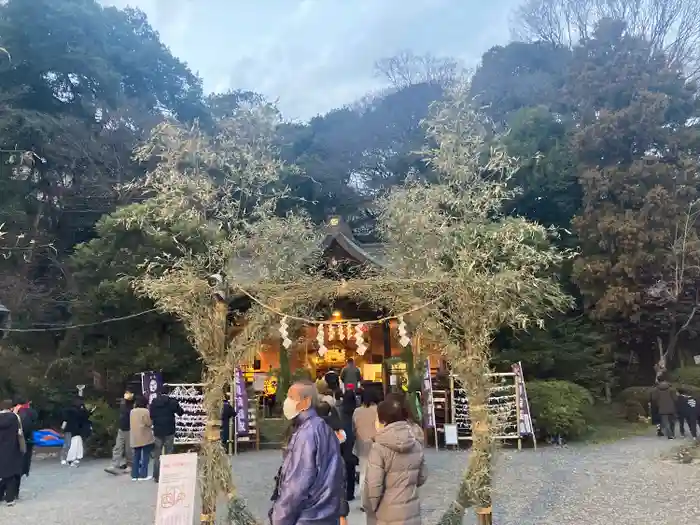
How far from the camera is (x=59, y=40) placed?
22.1 meters

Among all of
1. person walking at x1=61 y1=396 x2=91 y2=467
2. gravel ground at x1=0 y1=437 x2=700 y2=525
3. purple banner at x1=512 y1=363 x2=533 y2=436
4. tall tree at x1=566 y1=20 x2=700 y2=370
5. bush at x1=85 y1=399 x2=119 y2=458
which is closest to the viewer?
gravel ground at x1=0 y1=437 x2=700 y2=525

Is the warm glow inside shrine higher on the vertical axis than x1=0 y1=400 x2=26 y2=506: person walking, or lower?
higher

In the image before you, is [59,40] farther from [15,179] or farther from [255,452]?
[255,452]

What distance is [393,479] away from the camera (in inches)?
146

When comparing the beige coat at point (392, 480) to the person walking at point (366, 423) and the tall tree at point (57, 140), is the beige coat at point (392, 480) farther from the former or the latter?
the tall tree at point (57, 140)

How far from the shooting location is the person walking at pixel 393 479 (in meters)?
3.68

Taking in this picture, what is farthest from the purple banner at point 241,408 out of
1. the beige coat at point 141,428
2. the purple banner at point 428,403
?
the purple banner at point 428,403

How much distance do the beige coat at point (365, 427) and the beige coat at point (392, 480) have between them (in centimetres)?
235

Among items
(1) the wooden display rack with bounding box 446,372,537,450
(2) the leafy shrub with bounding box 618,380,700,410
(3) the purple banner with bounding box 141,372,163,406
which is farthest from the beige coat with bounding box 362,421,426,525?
(2) the leafy shrub with bounding box 618,380,700,410

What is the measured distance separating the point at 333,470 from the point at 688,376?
15770mm

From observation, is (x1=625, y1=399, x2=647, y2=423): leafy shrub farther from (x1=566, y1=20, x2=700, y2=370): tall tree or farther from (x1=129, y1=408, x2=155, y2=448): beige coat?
(x1=129, y1=408, x2=155, y2=448): beige coat

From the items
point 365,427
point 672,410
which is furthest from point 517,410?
point 365,427

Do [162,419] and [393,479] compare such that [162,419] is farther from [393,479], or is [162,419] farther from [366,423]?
[393,479]

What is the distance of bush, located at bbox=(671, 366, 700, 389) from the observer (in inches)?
613
